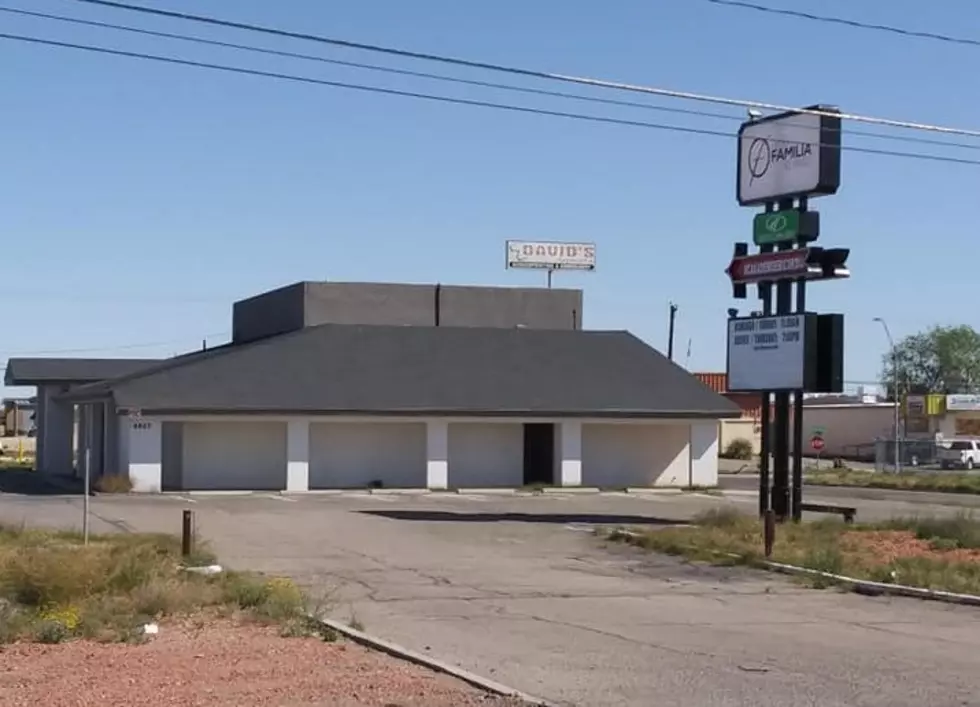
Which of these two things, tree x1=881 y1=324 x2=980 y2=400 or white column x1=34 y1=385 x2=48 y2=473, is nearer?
white column x1=34 y1=385 x2=48 y2=473

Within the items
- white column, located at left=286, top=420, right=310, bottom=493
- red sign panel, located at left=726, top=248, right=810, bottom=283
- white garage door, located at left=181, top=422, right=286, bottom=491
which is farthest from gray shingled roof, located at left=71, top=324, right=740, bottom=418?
red sign panel, located at left=726, top=248, right=810, bottom=283

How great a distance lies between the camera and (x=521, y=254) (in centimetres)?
6669

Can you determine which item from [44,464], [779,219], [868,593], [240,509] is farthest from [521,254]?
[868,593]

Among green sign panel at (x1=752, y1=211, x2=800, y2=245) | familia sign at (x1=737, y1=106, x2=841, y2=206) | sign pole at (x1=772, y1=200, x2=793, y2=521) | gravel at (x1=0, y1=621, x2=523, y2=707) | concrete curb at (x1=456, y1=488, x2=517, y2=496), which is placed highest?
familia sign at (x1=737, y1=106, x2=841, y2=206)

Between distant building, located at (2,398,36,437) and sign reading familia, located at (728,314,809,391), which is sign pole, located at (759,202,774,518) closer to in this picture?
sign reading familia, located at (728,314,809,391)

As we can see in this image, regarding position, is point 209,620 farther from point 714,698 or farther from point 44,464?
point 44,464

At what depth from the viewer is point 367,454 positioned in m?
A: 48.0

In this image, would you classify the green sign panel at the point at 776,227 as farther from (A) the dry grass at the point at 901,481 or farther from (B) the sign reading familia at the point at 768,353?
(A) the dry grass at the point at 901,481

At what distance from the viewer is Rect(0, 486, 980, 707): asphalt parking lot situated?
12414mm

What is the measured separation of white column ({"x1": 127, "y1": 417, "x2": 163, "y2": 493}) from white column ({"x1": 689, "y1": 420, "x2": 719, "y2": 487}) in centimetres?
1806

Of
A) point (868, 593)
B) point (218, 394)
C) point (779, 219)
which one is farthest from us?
point (218, 394)

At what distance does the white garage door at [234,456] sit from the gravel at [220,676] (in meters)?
32.1

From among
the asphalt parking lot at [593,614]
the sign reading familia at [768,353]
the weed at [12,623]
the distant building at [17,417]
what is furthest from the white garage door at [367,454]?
the distant building at [17,417]

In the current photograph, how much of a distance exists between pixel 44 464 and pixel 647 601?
43755 mm
